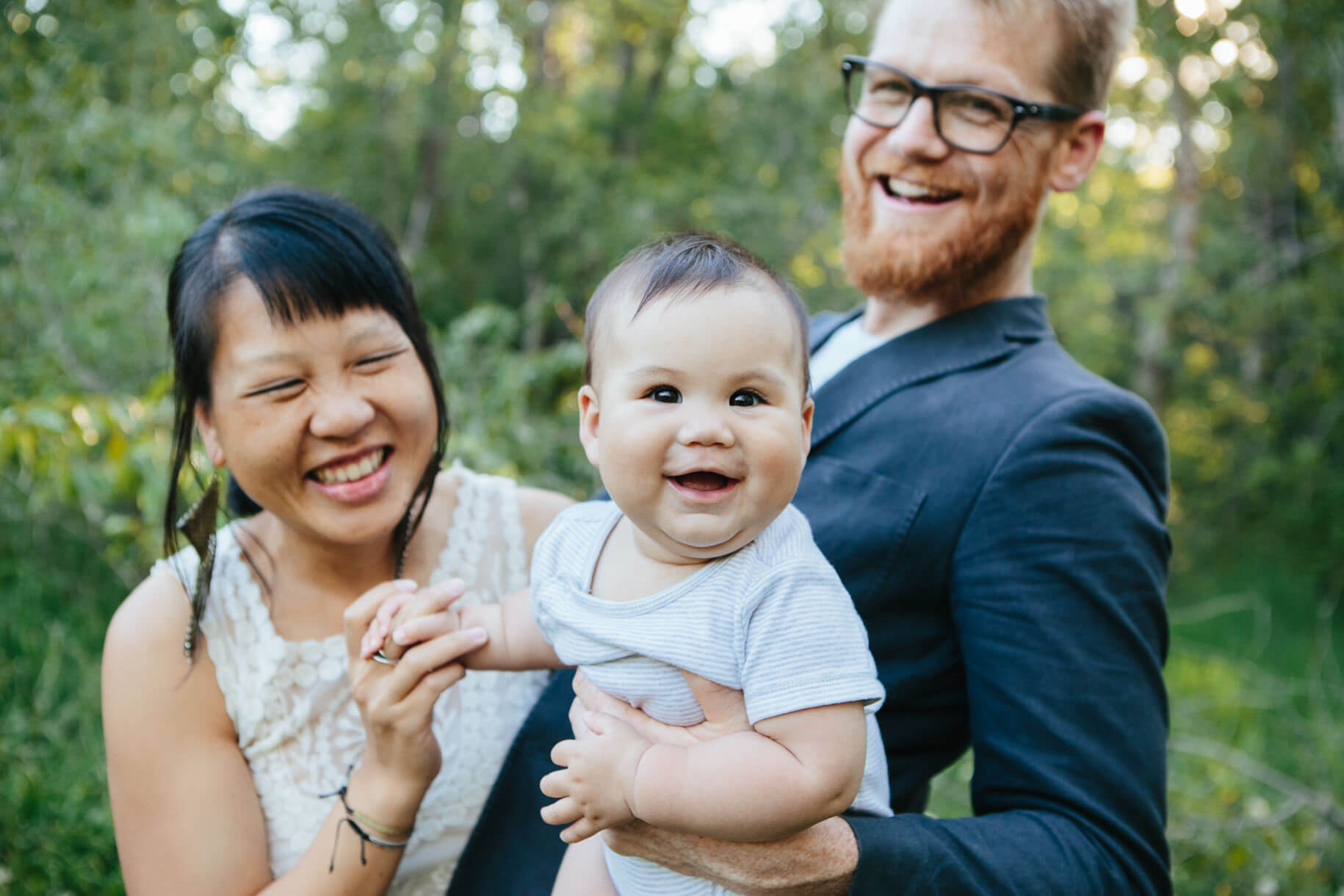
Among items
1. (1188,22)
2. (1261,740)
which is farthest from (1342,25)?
(1261,740)

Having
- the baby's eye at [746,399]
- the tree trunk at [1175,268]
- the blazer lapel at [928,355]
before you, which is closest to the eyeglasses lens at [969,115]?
the blazer lapel at [928,355]

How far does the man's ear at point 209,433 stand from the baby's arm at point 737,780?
0.97 metres

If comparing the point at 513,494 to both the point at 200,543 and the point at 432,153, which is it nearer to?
the point at 200,543

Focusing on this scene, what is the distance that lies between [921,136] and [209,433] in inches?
64.1

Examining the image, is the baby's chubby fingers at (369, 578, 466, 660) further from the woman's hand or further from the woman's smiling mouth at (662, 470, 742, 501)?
the woman's smiling mouth at (662, 470, 742, 501)

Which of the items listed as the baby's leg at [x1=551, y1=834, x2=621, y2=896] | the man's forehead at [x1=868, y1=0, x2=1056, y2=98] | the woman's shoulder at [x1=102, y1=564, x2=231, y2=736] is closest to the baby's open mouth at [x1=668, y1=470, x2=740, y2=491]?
the baby's leg at [x1=551, y1=834, x2=621, y2=896]

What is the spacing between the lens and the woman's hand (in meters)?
1.61

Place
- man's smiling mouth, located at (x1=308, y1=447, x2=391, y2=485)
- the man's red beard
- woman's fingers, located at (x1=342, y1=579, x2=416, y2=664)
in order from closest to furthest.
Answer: woman's fingers, located at (x1=342, y1=579, x2=416, y2=664) < man's smiling mouth, located at (x1=308, y1=447, x2=391, y2=485) < the man's red beard

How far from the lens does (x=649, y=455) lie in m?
1.30

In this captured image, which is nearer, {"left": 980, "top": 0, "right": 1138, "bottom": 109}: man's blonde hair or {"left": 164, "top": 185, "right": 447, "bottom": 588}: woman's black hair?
{"left": 164, "top": 185, "right": 447, "bottom": 588}: woman's black hair

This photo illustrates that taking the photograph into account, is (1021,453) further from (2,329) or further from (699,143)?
(699,143)

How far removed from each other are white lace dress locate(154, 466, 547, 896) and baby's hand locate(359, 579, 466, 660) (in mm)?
284

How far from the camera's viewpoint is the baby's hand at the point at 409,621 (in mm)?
1621

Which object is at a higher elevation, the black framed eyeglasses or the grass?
the black framed eyeglasses
